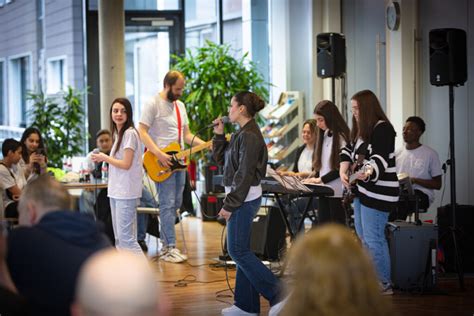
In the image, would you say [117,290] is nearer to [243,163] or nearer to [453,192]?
[243,163]

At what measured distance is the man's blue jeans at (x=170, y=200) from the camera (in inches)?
303

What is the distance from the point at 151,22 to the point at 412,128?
5852 millimetres

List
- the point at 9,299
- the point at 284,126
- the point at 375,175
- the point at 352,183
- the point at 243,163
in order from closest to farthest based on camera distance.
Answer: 1. the point at 9,299
2. the point at 243,163
3. the point at 375,175
4. the point at 352,183
5. the point at 284,126

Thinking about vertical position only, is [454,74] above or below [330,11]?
below

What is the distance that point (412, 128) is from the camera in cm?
784

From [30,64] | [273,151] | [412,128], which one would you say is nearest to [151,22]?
[30,64]

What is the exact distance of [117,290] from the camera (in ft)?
6.26

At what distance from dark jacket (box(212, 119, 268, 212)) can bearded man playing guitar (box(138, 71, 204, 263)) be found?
7.13ft

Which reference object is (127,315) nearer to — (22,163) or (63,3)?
(22,163)

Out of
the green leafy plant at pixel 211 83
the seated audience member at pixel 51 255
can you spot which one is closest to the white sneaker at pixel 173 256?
the green leafy plant at pixel 211 83

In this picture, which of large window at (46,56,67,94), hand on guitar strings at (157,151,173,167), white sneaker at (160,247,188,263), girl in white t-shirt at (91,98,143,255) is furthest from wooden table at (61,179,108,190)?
large window at (46,56,67,94)

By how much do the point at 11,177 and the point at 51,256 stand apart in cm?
484

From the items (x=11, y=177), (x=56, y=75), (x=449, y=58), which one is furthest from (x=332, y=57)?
(x=56, y=75)

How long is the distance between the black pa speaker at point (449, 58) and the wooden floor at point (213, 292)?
1638 millimetres
